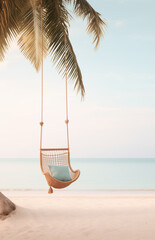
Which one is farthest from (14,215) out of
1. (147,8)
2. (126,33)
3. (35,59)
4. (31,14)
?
(126,33)

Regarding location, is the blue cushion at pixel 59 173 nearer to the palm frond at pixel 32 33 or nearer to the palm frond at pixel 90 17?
the palm frond at pixel 32 33

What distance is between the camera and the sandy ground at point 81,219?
2896 millimetres

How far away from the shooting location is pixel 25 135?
16562 mm

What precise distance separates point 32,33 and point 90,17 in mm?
847

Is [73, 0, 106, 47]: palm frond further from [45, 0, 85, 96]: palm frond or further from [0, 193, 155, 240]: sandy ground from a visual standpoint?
[0, 193, 155, 240]: sandy ground

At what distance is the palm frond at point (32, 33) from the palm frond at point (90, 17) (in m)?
0.53

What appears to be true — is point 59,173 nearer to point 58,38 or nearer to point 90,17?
point 58,38

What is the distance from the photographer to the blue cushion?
137 inches

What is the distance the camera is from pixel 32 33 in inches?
166

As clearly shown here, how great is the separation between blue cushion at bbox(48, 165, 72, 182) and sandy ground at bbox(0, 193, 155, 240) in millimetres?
468

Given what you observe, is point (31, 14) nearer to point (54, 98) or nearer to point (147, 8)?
point (147, 8)

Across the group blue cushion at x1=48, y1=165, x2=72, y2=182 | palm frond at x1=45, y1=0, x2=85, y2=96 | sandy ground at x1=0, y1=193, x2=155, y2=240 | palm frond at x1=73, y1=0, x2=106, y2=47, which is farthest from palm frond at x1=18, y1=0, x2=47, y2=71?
sandy ground at x1=0, y1=193, x2=155, y2=240

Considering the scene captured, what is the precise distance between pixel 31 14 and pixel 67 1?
524mm

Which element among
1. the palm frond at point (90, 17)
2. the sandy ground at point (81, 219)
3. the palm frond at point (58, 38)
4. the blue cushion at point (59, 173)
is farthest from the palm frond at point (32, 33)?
the sandy ground at point (81, 219)
